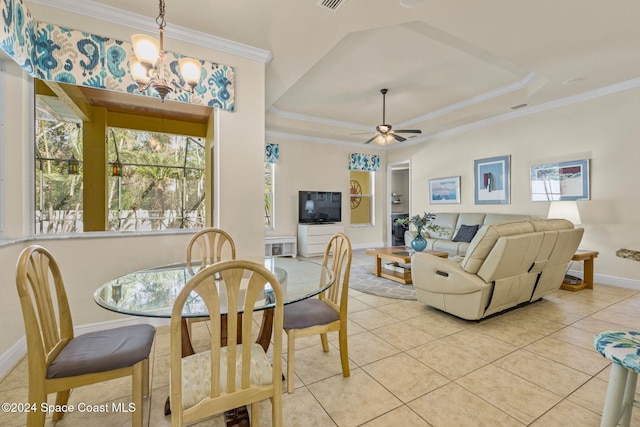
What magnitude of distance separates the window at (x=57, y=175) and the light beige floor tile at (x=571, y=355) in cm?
402

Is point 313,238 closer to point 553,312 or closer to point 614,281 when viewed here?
point 553,312

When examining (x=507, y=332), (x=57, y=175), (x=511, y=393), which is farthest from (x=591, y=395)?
(x=57, y=175)

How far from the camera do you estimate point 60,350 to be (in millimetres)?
1350

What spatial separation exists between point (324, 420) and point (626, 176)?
4.93 m

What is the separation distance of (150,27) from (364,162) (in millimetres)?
5288

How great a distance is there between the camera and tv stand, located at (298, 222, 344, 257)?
19.8ft

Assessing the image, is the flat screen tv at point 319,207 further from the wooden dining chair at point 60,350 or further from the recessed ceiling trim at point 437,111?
the wooden dining chair at point 60,350

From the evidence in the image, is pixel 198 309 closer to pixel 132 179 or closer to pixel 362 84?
pixel 132 179

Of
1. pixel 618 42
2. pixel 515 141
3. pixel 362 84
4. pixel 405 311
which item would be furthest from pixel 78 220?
pixel 515 141

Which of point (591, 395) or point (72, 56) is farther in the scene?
point (72, 56)

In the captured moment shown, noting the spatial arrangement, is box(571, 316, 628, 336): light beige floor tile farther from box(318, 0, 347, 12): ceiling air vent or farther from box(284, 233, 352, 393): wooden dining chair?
box(318, 0, 347, 12): ceiling air vent

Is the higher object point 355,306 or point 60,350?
point 60,350

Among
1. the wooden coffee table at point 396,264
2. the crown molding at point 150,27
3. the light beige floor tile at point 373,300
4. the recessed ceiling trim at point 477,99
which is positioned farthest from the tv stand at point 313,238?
the crown molding at point 150,27

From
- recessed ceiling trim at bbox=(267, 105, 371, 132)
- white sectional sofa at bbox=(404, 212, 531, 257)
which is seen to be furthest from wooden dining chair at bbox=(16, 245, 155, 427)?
recessed ceiling trim at bbox=(267, 105, 371, 132)
